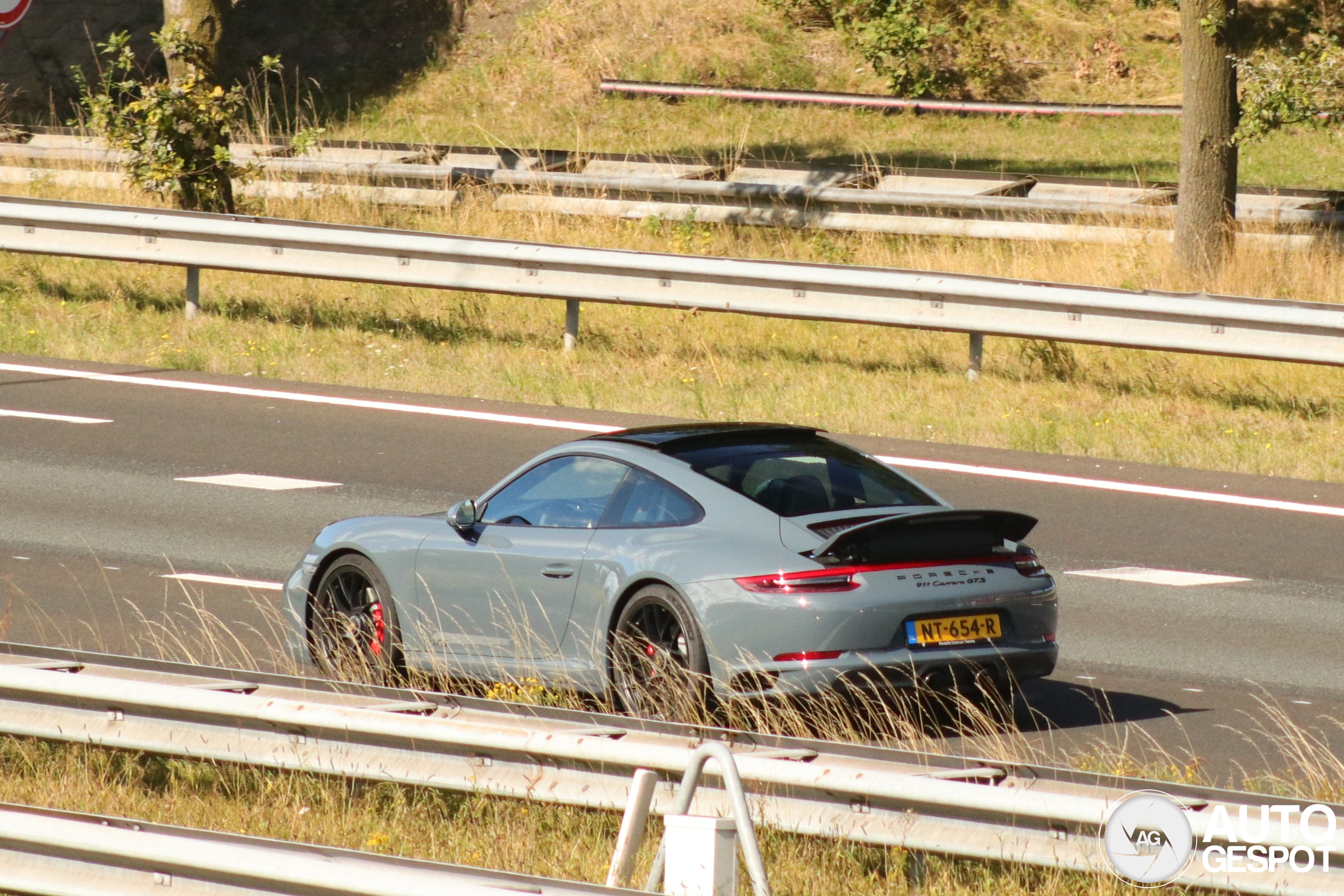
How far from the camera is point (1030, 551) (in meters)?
7.74

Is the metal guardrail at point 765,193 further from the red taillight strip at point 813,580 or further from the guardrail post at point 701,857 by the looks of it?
the guardrail post at point 701,857

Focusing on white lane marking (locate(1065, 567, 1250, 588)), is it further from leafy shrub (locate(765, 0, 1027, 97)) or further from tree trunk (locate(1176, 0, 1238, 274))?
leafy shrub (locate(765, 0, 1027, 97))

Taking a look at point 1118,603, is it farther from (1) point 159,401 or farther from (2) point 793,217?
(2) point 793,217

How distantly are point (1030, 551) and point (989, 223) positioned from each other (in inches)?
477

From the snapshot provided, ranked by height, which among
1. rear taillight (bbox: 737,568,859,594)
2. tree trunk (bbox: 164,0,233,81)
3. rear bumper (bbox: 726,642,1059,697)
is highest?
tree trunk (bbox: 164,0,233,81)

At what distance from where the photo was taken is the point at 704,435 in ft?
27.1

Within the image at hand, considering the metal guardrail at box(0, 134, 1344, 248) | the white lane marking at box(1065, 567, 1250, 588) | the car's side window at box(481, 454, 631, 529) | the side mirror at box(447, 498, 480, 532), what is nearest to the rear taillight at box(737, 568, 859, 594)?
the car's side window at box(481, 454, 631, 529)

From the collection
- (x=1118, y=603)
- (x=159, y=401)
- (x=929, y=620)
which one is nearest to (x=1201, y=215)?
(x=1118, y=603)

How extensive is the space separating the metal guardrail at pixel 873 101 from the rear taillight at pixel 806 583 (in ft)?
72.5

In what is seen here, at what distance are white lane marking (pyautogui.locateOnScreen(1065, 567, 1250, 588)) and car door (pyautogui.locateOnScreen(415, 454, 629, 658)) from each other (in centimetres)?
336

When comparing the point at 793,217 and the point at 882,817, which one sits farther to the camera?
the point at 793,217

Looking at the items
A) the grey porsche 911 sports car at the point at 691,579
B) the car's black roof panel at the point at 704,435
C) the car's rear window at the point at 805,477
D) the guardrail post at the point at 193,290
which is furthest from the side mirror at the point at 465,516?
the guardrail post at the point at 193,290

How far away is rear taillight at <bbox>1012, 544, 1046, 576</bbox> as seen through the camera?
25.0 feet

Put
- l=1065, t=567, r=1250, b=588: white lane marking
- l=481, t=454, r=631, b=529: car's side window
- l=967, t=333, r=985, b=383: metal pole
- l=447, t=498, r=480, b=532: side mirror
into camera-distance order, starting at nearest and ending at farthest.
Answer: l=481, t=454, r=631, b=529: car's side window
l=447, t=498, r=480, b=532: side mirror
l=1065, t=567, r=1250, b=588: white lane marking
l=967, t=333, r=985, b=383: metal pole
